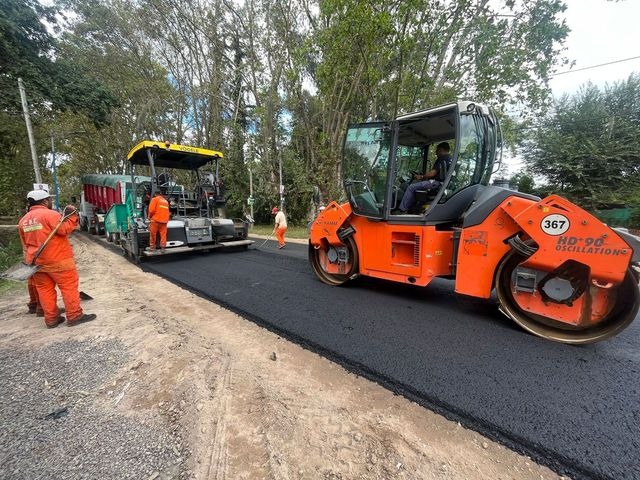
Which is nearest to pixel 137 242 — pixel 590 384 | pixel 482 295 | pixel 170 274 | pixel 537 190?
pixel 170 274

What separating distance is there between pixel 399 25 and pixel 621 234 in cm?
1007

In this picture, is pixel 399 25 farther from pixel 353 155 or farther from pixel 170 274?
pixel 170 274

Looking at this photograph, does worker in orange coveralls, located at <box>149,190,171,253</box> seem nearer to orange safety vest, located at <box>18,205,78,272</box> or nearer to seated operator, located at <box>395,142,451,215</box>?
orange safety vest, located at <box>18,205,78,272</box>

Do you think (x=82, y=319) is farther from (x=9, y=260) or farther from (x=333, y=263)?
(x=9, y=260)

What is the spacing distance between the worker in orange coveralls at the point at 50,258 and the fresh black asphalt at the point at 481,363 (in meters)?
1.57

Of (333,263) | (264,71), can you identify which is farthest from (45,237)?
(264,71)

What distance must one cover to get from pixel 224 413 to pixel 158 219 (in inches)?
220

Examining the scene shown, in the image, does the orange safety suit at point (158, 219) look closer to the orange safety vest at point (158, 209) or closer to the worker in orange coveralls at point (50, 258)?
the orange safety vest at point (158, 209)

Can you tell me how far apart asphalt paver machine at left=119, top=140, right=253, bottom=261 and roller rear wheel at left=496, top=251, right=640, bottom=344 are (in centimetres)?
641

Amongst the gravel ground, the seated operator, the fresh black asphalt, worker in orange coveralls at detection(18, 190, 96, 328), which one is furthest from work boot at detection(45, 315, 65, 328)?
the seated operator

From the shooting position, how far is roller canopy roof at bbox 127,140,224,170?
21.8 ft

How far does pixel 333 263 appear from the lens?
15.5 feet

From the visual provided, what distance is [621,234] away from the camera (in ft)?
7.99

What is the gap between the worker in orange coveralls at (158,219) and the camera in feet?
20.5
